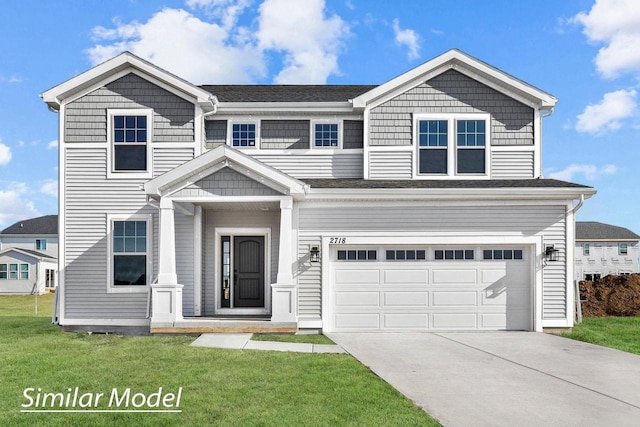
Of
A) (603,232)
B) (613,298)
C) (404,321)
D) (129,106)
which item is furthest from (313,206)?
(603,232)

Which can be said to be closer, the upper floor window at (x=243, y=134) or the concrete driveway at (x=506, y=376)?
the concrete driveway at (x=506, y=376)

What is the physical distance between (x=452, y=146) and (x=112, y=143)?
8776 millimetres

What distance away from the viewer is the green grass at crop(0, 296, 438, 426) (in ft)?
18.7

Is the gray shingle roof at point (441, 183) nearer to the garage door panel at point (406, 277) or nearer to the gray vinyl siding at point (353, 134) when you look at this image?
the gray vinyl siding at point (353, 134)

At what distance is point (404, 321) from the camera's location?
12711mm

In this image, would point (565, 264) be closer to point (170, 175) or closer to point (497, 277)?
point (497, 277)

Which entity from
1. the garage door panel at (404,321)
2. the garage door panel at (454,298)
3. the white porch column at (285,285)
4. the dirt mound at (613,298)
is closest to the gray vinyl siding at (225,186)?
the white porch column at (285,285)

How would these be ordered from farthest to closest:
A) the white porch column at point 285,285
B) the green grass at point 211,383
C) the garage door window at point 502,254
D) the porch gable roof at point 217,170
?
the garage door window at point 502,254, the white porch column at point 285,285, the porch gable roof at point 217,170, the green grass at point 211,383

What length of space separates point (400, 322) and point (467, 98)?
241 inches

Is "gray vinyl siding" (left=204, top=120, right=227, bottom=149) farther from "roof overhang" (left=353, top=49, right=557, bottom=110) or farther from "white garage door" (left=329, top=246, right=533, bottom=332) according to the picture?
"white garage door" (left=329, top=246, right=533, bottom=332)

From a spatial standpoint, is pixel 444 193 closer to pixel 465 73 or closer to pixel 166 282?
pixel 465 73

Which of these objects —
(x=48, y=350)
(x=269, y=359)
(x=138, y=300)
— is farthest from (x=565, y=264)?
(x=48, y=350)

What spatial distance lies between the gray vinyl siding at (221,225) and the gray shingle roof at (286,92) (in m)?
3.17

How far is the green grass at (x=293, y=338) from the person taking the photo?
10977mm
